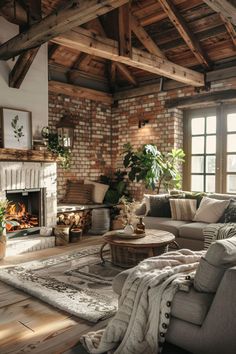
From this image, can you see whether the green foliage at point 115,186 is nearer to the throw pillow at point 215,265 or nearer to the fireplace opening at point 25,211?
the fireplace opening at point 25,211

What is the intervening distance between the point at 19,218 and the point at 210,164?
139 inches

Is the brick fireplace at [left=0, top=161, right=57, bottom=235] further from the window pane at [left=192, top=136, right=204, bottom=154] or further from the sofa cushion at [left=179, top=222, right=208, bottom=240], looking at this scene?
the window pane at [left=192, top=136, right=204, bottom=154]

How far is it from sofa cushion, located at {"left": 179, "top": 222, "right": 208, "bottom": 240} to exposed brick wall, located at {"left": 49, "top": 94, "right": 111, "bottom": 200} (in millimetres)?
2813

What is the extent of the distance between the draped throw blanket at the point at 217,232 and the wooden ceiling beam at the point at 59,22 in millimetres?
2848

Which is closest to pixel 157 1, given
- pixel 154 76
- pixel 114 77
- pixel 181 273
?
pixel 154 76

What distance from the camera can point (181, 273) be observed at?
2.22 m

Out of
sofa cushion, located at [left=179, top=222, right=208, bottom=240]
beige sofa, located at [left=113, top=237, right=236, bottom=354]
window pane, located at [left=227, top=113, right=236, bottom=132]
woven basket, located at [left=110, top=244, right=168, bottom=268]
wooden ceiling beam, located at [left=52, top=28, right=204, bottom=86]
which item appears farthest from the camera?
window pane, located at [left=227, top=113, right=236, bottom=132]

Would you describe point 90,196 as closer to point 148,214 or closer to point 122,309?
point 148,214

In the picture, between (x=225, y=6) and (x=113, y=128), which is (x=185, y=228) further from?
(x=113, y=128)

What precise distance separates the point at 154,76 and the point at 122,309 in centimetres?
531

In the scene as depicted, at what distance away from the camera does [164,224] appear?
4781 millimetres

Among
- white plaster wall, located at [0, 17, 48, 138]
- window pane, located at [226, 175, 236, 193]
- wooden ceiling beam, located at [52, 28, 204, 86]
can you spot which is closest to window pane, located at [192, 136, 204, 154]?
window pane, located at [226, 175, 236, 193]

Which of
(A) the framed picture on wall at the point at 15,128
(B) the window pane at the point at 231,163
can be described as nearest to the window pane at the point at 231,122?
(B) the window pane at the point at 231,163

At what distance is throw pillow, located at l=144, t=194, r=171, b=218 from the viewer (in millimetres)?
5199
